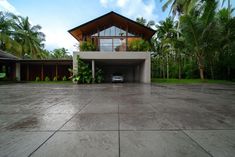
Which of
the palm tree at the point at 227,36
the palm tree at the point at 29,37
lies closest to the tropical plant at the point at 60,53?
the palm tree at the point at 29,37

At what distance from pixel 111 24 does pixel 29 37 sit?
1987 cm

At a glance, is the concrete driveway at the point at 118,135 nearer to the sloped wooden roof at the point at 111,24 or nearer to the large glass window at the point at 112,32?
the sloped wooden roof at the point at 111,24

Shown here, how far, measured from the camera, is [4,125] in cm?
350

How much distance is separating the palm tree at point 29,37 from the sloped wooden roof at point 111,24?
1610cm

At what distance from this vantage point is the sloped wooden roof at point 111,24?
→ 18875 millimetres

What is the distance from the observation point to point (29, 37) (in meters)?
31.5

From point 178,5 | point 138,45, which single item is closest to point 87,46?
point 138,45

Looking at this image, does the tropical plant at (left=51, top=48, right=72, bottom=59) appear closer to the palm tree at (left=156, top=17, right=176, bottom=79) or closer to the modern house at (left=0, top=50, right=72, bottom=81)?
the modern house at (left=0, top=50, right=72, bottom=81)

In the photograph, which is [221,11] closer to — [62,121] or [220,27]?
[220,27]

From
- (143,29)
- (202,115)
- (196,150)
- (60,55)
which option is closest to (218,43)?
(143,29)

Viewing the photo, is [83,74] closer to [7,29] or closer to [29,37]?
[7,29]

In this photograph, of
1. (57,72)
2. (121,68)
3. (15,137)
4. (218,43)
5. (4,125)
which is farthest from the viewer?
(121,68)

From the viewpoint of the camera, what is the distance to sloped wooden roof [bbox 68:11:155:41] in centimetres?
1888

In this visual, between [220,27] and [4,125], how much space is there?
21.3 meters
